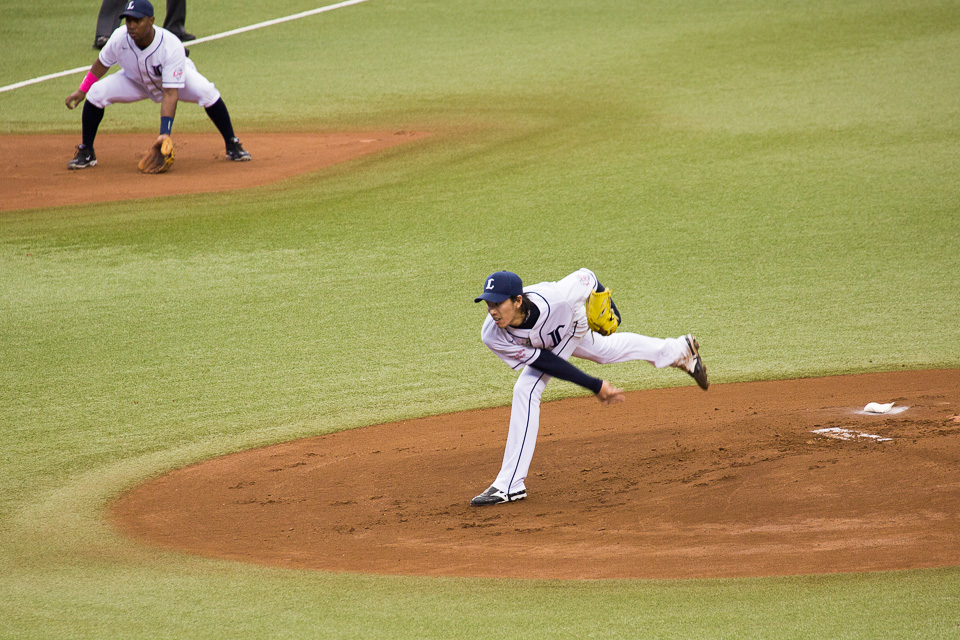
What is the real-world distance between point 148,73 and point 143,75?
0.06 metres

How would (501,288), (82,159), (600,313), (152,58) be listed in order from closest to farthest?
(501,288) → (600,313) → (152,58) → (82,159)

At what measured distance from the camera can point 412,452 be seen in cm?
671

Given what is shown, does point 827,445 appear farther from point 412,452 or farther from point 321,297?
point 321,297

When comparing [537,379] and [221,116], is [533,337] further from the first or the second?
[221,116]

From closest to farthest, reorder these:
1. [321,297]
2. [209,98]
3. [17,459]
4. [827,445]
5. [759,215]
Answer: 1. [827,445]
2. [17,459]
3. [321,297]
4. [759,215]
5. [209,98]

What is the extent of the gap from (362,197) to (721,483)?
712 centimetres

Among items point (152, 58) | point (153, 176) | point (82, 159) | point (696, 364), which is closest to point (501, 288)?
point (696, 364)

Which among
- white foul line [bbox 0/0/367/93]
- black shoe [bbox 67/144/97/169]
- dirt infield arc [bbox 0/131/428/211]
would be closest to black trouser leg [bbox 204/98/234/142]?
dirt infield arc [bbox 0/131/428/211]

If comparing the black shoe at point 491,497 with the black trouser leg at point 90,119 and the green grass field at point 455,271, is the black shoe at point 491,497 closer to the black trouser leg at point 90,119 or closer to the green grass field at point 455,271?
the green grass field at point 455,271

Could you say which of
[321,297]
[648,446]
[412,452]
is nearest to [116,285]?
[321,297]

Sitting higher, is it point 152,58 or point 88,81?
point 152,58

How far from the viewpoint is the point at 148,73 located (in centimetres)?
1153

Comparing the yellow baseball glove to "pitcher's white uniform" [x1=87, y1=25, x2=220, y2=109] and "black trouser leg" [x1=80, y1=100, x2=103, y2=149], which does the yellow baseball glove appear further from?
"black trouser leg" [x1=80, y1=100, x2=103, y2=149]

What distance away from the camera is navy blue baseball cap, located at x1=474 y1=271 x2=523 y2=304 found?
536 centimetres
